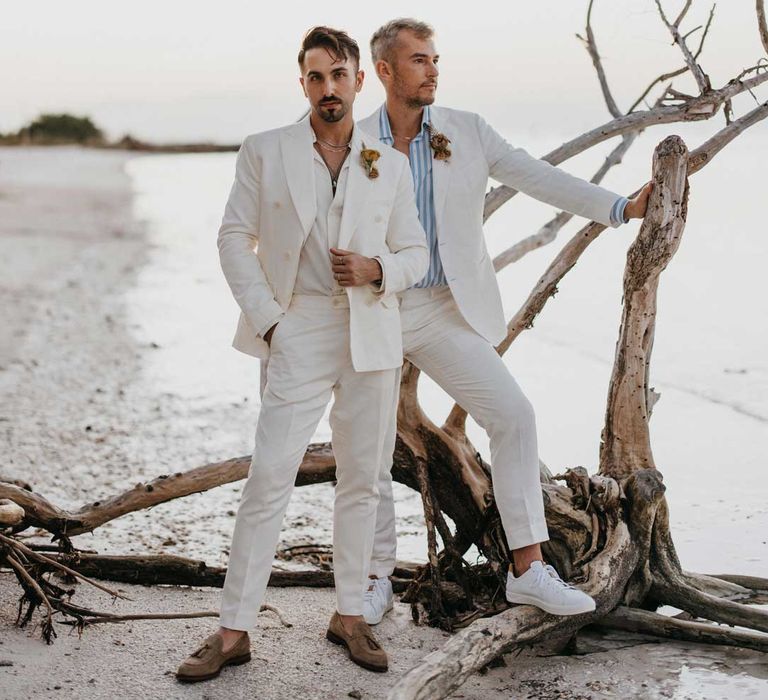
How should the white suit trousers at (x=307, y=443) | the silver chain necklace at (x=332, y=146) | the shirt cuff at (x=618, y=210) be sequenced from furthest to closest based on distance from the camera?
the shirt cuff at (x=618, y=210)
the silver chain necklace at (x=332, y=146)
the white suit trousers at (x=307, y=443)

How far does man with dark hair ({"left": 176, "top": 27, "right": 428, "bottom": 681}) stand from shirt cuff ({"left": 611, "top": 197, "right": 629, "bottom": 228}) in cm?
67

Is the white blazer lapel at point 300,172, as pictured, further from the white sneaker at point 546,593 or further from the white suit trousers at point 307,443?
the white sneaker at point 546,593

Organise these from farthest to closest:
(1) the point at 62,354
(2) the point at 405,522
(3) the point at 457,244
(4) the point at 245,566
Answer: (1) the point at 62,354
(2) the point at 405,522
(3) the point at 457,244
(4) the point at 245,566

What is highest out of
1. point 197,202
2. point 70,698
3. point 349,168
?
point 197,202

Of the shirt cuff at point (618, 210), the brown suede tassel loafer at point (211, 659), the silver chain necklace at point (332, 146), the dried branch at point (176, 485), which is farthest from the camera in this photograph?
the dried branch at point (176, 485)

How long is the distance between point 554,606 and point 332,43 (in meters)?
1.93

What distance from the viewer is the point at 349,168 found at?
3787mm

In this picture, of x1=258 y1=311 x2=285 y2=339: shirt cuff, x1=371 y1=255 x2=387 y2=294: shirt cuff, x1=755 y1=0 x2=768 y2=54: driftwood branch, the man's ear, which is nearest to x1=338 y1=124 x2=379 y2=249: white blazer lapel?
x1=371 y1=255 x2=387 y2=294: shirt cuff

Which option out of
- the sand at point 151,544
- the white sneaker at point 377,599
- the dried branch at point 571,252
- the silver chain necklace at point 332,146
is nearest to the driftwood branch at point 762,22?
the dried branch at point 571,252

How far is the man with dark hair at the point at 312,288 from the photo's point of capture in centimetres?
372

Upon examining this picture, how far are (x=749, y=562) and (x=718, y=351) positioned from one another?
761 centimetres

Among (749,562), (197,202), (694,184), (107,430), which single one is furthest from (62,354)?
(197,202)

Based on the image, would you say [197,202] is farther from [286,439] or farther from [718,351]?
[286,439]

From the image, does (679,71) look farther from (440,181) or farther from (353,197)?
(353,197)
